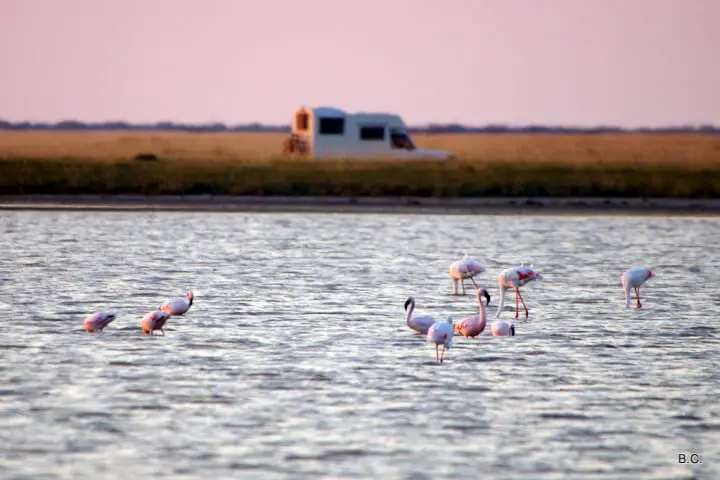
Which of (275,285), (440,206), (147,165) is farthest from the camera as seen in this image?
(147,165)

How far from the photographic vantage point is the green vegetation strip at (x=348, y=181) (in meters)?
49.1

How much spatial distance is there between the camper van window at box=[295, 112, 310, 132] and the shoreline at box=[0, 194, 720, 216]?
89.6 feet

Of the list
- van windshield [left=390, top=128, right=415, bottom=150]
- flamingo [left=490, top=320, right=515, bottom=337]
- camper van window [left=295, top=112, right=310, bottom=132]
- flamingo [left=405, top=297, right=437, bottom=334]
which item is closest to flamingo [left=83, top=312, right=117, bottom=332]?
flamingo [left=405, top=297, right=437, bottom=334]

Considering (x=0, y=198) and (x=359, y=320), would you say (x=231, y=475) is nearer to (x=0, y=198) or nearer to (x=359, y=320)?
(x=359, y=320)

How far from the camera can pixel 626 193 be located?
161ft

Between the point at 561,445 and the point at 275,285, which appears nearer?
the point at 561,445

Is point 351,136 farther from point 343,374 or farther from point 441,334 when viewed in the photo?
point 343,374

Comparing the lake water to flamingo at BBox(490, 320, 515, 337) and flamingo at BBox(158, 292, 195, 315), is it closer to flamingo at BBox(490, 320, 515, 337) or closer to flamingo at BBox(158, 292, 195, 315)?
flamingo at BBox(490, 320, 515, 337)

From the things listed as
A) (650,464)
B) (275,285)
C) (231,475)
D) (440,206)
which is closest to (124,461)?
(231,475)

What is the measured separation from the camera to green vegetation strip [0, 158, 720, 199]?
1932 inches

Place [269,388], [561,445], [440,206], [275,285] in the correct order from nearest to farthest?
1. [561,445]
2. [269,388]
3. [275,285]
4. [440,206]

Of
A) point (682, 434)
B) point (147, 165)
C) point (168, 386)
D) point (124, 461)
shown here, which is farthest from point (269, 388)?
point (147, 165)

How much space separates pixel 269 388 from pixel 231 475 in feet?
11.1

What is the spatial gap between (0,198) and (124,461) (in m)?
37.2
